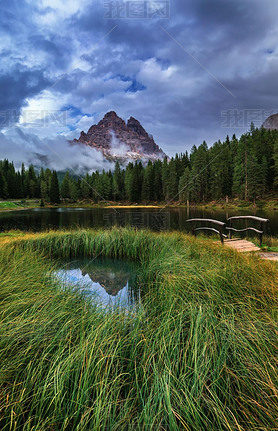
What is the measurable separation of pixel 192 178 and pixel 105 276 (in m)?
32.3

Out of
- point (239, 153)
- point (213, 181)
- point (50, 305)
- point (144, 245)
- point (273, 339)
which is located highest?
point (239, 153)

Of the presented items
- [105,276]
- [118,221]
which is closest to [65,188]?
[118,221]

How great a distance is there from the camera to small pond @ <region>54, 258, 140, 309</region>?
19.3 ft

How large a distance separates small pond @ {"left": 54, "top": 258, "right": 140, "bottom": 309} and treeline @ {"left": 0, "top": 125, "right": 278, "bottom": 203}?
80.4ft

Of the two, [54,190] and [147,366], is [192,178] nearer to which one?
[147,366]

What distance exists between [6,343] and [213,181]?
190 ft

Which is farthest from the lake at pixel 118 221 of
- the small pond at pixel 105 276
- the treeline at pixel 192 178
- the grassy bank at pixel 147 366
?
the grassy bank at pixel 147 366

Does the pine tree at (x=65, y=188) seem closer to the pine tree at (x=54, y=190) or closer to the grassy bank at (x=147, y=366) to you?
the pine tree at (x=54, y=190)

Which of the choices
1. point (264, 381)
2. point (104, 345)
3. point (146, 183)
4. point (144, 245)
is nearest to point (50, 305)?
point (104, 345)

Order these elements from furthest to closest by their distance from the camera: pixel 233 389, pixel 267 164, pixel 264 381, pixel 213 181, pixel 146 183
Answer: pixel 146 183 < pixel 213 181 < pixel 267 164 < pixel 233 389 < pixel 264 381

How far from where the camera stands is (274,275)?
3.98 meters

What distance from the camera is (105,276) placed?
26.1 feet

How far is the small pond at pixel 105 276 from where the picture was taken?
5.89m

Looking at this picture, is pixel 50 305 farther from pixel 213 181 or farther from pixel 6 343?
pixel 213 181
